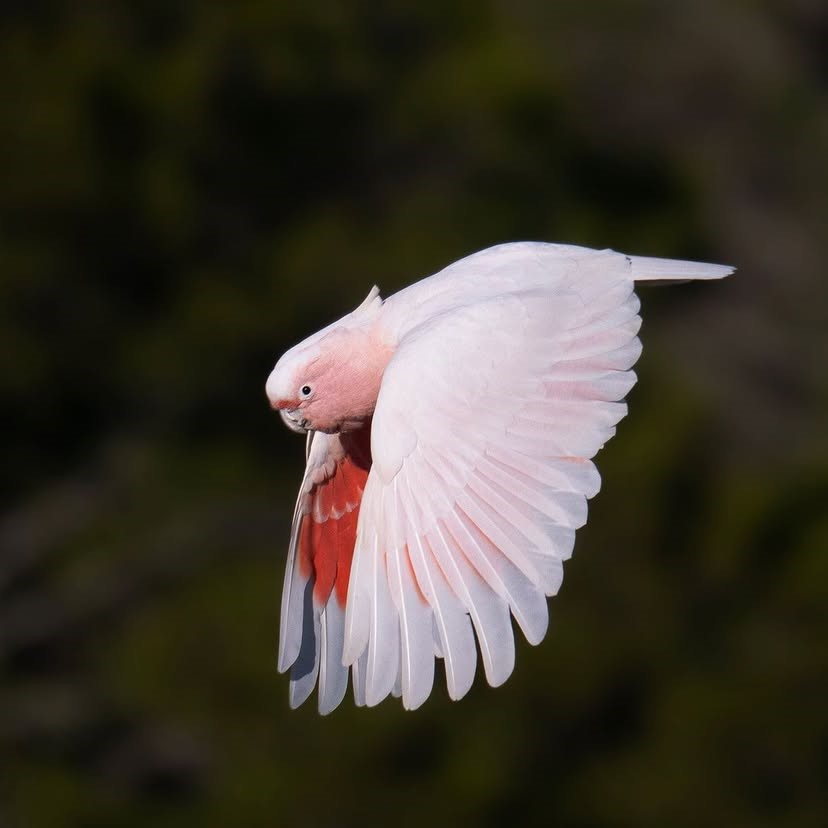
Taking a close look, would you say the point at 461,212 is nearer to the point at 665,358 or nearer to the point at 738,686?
the point at 665,358

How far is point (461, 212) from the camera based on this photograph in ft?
31.2

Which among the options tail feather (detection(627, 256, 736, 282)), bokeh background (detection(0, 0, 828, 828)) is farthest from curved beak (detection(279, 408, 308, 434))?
bokeh background (detection(0, 0, 828, 828))

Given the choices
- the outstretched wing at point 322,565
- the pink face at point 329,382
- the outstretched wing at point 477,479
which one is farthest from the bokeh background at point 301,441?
the outstretched wing at point 477,479

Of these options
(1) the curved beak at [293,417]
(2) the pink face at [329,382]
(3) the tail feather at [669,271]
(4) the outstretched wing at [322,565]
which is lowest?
(4) the outstretched wing at [322,565]

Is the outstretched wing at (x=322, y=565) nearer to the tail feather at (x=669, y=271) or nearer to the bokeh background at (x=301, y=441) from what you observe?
the tail feather at (x=669, y=271)

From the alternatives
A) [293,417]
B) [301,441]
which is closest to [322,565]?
[293,417]

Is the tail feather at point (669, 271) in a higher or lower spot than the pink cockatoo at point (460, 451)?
higher

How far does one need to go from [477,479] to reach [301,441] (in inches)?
259

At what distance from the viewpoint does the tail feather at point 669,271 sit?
12.6ft

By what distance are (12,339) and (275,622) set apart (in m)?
2.40

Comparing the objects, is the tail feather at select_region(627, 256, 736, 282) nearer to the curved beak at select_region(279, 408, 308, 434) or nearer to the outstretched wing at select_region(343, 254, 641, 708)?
the outstretched wing at select_region(343, 254, 641, 708)

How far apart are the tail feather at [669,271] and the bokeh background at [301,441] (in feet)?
13.8

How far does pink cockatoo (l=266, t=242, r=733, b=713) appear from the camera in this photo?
2.96 meters

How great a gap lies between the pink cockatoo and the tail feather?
3 centimetres
